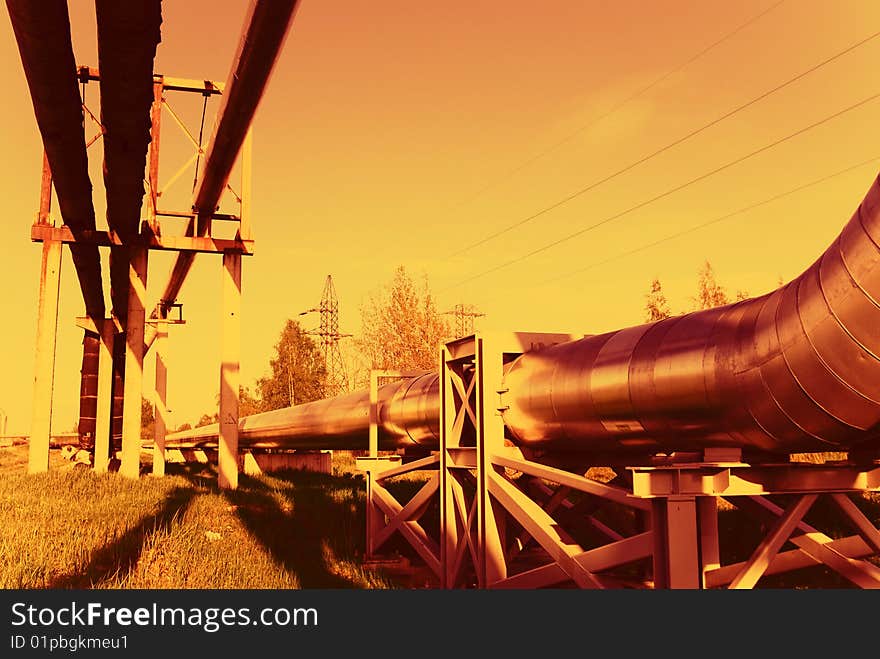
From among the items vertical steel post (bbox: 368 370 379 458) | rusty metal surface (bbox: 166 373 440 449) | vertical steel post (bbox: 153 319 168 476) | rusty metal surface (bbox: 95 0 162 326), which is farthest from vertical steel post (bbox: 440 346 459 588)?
vertical steel post (bbox: 153 319 168 476)

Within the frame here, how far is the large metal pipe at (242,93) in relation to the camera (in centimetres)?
802

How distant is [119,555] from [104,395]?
39.8 feet

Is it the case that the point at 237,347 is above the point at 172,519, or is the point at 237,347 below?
above

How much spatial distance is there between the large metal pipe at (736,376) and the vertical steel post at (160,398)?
14078mm

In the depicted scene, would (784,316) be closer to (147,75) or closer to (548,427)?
(548,427)

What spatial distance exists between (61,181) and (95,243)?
2.81m

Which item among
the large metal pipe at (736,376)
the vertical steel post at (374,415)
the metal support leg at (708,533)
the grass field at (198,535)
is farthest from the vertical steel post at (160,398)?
the metal support leg at (708,533)

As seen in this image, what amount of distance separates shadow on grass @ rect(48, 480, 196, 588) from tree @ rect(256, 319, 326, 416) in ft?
160

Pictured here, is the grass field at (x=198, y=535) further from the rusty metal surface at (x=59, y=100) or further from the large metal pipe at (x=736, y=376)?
the rusty metal surface at (x=59, y=100)

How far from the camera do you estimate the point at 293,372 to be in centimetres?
6141

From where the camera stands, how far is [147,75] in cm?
960

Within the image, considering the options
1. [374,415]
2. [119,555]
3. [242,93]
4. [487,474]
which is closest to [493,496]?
[487,474]

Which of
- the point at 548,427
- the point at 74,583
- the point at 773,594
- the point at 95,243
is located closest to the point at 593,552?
the point at 548,427

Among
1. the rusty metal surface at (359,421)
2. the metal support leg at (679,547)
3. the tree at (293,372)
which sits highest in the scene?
the tree at (293,372)
